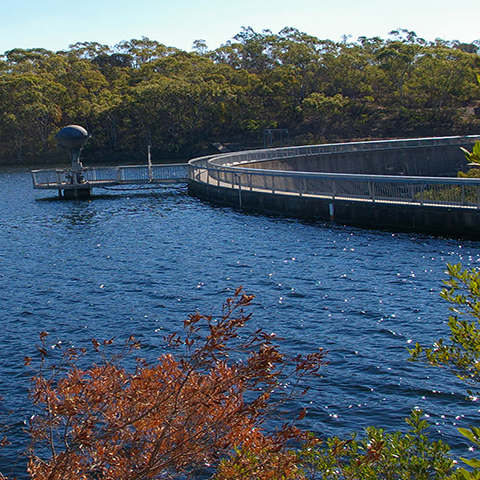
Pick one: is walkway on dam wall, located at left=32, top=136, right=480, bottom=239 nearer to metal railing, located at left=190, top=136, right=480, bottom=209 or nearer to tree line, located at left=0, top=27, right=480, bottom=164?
metal railing, located at left=190, top=136, right=480, bottom=209

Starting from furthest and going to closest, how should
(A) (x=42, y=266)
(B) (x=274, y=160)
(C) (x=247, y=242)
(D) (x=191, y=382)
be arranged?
(B) (x=274, y=160), (C) (x=247, y=242), (A) (x=42, y=266), (D) (x=191, y=382)

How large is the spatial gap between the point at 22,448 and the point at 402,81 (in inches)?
3821

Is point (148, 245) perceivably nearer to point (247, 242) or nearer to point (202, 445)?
point (247, 242)

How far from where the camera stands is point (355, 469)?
5.91 meters

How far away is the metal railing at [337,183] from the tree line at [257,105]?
1344 inches

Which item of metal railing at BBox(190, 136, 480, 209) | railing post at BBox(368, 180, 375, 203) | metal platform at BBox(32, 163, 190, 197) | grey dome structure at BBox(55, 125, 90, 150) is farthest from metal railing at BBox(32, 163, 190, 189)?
railing post at BBox(368, 180, 375, 203)

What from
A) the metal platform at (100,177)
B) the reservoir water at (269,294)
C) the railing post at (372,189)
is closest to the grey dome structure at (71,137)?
the metal platform at (100,177)

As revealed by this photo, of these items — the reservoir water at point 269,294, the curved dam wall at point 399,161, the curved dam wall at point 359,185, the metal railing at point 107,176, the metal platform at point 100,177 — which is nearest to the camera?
the reservoir water at point 269,294

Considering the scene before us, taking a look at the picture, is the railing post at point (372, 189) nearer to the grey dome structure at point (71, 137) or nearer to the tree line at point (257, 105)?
the grey dome structure at point (71, 137)

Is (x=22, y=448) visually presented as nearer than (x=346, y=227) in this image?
Yes

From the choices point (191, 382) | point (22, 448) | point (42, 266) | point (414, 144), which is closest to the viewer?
point (191, 382)

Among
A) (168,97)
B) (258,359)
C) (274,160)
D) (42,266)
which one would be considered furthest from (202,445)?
(168,97)

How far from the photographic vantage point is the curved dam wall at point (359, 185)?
26.7m

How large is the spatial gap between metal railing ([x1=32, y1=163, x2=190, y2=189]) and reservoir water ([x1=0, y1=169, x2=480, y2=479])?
11117 millimetres
